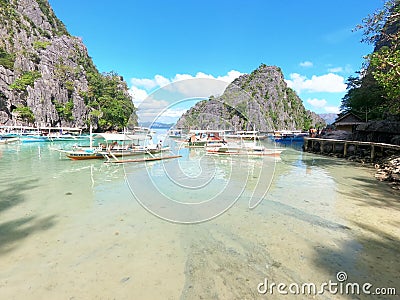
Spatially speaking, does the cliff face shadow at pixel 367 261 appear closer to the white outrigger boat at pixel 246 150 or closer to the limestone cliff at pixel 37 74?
the white outrigger boat at pixel 246 150

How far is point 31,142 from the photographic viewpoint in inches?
1422

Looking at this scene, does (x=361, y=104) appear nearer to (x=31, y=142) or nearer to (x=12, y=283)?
(x=12, y=283)

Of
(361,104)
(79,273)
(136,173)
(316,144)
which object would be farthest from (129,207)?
(361,104)

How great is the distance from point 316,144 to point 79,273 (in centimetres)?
2843

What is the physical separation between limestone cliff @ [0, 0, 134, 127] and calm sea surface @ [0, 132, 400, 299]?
51.9 meters

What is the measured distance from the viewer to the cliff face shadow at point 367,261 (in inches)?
138

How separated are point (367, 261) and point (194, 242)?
329 cm

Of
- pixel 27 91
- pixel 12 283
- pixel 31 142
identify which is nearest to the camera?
pixel 12 283

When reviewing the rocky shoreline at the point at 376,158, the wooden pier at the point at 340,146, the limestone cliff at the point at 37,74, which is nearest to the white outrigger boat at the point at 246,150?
the wooden pier at the point at 340,146

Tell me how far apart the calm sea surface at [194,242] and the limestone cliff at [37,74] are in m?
51.9

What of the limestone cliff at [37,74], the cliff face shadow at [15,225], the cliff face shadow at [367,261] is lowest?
the cliff face shadow at [15,225]

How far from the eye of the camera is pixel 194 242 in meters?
4.95

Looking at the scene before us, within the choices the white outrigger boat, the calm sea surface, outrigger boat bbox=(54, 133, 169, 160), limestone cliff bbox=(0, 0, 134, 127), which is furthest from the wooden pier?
limestone cliff bbox=(0, 0, 134, 127)

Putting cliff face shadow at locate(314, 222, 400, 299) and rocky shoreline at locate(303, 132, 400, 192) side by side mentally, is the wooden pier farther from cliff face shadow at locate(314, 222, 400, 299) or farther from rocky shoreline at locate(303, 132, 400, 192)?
cliff face shadow at locate(314, 222, 400, 299)
